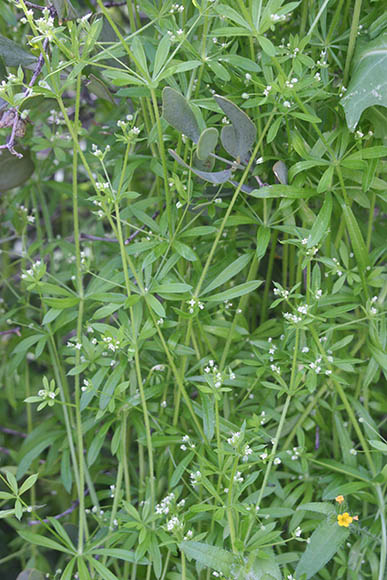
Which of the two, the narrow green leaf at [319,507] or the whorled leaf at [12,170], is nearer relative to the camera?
the narrow green leaf at [319,507]

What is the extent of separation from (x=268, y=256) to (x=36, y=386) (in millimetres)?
568

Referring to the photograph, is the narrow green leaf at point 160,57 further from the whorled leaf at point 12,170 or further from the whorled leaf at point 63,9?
the whorled leaf at point 12,170

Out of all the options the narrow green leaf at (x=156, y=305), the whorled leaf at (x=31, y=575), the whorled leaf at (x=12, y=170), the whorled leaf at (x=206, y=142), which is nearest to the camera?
the whorled leaf at (x=206, y=142)

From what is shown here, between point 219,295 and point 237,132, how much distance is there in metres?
0.24

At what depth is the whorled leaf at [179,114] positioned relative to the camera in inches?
31.6

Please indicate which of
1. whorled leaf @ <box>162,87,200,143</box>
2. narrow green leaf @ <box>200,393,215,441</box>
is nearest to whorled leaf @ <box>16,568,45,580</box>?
narrow green leaf @ <box>200,393,215,441</box>

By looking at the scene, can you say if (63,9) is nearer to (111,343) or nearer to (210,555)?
(111,343)

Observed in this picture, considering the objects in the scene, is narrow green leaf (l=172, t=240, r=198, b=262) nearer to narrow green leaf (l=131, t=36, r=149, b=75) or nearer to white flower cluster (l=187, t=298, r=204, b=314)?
white flower cluster (l=187, t=298, r=204, b=314)

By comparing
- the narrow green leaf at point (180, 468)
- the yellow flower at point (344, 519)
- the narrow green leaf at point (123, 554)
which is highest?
the narrow green leaf at point (180, 468)

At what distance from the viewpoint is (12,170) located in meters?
1.17

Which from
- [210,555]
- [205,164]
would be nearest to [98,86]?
[205,164]

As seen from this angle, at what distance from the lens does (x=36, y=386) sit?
1.34 m

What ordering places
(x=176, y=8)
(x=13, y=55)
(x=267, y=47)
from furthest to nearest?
(x=13, y=55)
(x=176, y=8)
(x=267, y=47)

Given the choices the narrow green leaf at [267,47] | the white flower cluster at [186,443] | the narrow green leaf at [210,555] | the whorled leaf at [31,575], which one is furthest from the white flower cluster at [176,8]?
the whorled leaf at [31,575]
